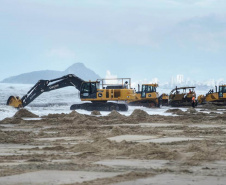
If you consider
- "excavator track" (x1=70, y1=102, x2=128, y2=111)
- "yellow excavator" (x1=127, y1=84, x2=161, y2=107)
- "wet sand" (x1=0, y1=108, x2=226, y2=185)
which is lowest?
"wet sand" (x1=0, y1=108, x2=226, y2=185)

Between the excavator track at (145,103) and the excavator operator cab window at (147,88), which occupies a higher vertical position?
the excavator operator cab window at (147,88)

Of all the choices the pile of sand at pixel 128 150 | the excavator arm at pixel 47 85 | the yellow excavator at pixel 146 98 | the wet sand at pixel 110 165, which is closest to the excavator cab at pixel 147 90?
the yellow excavator at pixel 146 98

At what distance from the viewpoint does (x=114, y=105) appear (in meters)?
51.4

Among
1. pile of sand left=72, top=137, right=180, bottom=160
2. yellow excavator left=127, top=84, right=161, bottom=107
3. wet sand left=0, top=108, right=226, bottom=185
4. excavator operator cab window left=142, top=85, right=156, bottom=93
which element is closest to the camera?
wet sand left=0, top=108, right=226, bottom=185

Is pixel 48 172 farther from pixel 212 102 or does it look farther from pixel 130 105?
pixel 212 102

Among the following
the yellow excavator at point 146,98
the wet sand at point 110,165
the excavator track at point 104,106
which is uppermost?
the yellow excavator at point 146,98

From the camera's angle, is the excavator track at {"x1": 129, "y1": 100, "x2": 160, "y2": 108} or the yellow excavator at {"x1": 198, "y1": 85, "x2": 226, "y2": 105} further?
the yellow excavator at {"x1": 198, "y1": 85, "x2": 226, "y2": 105}

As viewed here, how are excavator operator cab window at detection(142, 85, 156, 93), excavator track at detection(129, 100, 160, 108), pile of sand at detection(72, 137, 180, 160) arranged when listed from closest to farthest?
pile of sand at detection(72, 137, 180, 160) < excavator track at detection(129, 100, 160, 108) < excavator operator cab window at detection(142, 85, 156, 93)

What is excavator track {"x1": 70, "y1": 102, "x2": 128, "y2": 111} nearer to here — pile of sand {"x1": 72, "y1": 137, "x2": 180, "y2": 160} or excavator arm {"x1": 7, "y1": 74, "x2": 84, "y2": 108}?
excavator arm {"x1": 7, "y1": 74, "x2": 84, "y2": 108}

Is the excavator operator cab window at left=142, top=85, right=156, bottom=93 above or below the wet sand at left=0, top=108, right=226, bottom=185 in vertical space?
above

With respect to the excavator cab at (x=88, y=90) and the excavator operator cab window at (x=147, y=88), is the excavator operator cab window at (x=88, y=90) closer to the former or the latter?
the excavator cab at (x=88, y=90)

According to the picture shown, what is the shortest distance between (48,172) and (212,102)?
65.8 m

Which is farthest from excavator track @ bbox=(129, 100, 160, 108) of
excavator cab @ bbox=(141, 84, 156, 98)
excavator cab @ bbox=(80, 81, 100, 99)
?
excavator cab @ bbox=(80, 81, 100, 99)

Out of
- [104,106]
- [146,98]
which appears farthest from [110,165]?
[146,98]
